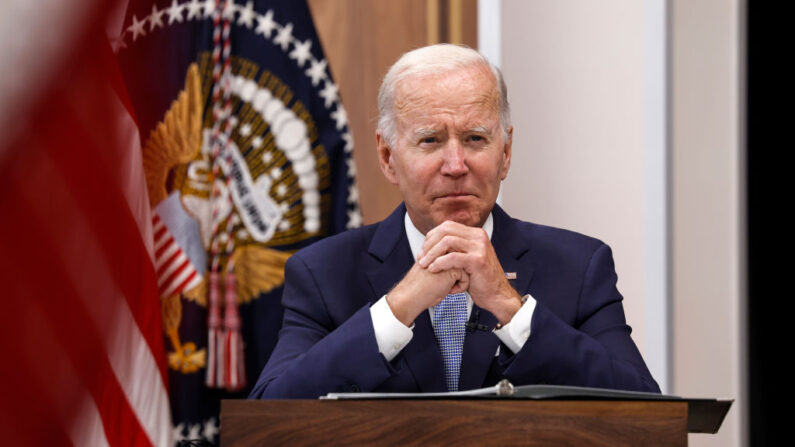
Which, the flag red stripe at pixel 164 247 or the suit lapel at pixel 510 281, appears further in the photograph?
the flag red stripe at pixel 164 247

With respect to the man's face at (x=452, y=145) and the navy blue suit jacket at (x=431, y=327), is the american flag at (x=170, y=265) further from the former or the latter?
the man's face at (x=452, y=145)

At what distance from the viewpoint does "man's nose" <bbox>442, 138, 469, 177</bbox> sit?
2459mm

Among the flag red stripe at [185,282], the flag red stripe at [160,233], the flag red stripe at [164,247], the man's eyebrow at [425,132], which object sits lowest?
the flag red stripe at [185,282]

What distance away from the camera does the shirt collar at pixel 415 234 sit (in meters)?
2.62

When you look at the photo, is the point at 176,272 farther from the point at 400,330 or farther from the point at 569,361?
the point at 569,361

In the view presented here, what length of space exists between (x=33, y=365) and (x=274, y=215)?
56.8 inches

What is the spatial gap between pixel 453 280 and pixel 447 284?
0.02 m

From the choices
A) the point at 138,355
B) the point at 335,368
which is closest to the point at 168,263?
the point at 138,355

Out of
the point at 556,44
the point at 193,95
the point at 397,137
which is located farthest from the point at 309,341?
the point at 556,44

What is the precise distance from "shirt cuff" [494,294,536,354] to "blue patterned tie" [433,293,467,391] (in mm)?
204

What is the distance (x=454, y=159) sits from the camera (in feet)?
8.09

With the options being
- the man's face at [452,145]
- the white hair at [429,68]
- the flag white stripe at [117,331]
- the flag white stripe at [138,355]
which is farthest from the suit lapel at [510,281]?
the flag white stripe at [138,355]

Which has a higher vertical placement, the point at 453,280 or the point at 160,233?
the point at 160,233

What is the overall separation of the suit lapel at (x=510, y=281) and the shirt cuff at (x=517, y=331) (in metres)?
0.14
